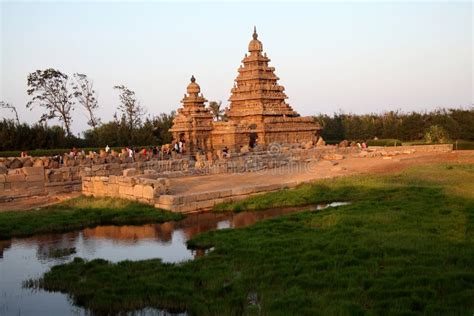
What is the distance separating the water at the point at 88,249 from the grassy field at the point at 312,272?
0.40 metres

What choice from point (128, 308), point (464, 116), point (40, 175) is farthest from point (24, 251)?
point (464, 116)

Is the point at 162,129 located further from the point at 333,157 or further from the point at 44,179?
the point at 44,179

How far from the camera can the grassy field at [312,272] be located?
6.46 metres

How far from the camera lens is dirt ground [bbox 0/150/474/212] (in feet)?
57.7

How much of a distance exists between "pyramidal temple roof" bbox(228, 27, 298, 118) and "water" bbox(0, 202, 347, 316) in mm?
20729

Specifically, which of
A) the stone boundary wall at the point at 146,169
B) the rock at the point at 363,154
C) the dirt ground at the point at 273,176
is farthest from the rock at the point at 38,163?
the rock at the point at 363,154

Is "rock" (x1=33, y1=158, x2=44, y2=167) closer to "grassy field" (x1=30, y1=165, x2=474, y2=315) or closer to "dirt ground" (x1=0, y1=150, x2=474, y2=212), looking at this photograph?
"dirt ground" (x1=0, y1=150, x2=474, y2=212)

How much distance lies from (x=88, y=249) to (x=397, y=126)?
1567 inches

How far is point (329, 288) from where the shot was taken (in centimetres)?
695

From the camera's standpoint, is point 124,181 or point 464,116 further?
point 464,116

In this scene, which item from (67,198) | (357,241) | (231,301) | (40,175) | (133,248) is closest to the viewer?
(231,301)

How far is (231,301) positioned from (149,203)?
8.85 meters

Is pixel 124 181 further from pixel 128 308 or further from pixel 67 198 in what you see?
pixel 128 308

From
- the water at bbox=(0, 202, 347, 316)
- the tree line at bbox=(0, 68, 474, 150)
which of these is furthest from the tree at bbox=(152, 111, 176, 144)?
the water at bbox=(0, 202, 347, 316)
